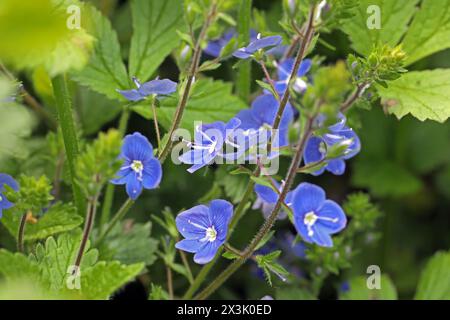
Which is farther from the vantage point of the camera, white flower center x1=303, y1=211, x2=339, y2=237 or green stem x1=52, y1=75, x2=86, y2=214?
green stem x1=52, y1=75, x2=86, y2=214

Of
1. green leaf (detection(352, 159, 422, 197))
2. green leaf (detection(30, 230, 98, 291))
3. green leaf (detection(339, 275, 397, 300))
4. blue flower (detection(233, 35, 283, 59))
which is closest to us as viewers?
green leaf (detection(30, 230, 98, 291))

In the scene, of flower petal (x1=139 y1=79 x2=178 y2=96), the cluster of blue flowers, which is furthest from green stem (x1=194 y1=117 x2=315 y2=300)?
flower petal (x1=139 y1=79 x2=178 y2=96)

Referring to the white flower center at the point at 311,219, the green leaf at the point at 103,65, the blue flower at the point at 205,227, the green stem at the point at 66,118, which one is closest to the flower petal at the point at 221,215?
the blue flower at the point at 205,227

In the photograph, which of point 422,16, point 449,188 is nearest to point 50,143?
point 422,16

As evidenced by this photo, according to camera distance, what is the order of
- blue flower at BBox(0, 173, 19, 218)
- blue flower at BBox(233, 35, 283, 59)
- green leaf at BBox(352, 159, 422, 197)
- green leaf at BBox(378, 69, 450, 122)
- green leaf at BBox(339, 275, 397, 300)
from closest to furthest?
blue flower at BBox(233, 35, 283, 59)
blue flower at BBox(0, 173, 19, 218)
green leaf at BBox(378, 69, 450, 122)
green leaf at BBox(339, 275, 397, 300)
green leaf at BBox(352, 159, 422, 197)

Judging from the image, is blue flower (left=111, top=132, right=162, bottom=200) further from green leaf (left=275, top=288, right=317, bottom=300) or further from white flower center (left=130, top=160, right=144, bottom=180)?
green leaf (left=275, top=288, right=317, bottom=300)

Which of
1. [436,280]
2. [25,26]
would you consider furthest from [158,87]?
[436,280]
